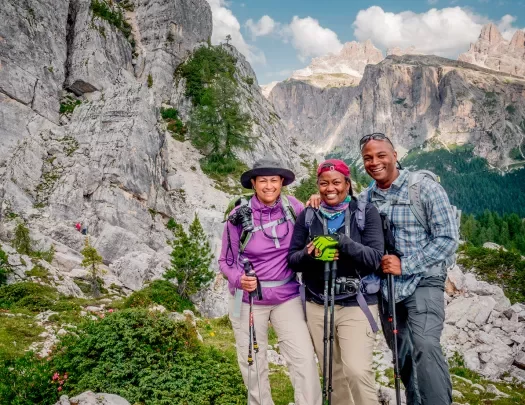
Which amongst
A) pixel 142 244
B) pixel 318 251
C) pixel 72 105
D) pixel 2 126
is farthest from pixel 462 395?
pixel 72 105

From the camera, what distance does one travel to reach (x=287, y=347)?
17.4 ft

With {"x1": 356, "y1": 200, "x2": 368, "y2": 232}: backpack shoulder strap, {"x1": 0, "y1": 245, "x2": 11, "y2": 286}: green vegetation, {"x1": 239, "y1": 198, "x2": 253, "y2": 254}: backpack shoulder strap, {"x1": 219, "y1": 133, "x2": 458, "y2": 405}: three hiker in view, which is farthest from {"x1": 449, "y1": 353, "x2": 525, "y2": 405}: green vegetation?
{"x1": 0, "y1": 245, "x2": 11, "y2": 286}: green vegetation

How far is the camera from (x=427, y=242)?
5.06 meters

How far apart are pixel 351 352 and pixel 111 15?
211ft

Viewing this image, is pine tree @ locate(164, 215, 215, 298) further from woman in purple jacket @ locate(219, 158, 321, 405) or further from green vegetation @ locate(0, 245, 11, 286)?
woman in purple jacket @ locate(219, 158, 321, 405)

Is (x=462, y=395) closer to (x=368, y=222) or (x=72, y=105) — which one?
(x=368, y=222)

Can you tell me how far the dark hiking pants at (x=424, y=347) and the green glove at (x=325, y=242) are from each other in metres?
1.53

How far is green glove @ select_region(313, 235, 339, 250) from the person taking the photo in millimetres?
4626

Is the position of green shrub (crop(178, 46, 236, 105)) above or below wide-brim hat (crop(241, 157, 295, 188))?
above

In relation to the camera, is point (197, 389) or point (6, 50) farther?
point (6, 50)

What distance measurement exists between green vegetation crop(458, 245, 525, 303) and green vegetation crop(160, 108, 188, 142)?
1653 inches

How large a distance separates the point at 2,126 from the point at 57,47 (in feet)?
49.6

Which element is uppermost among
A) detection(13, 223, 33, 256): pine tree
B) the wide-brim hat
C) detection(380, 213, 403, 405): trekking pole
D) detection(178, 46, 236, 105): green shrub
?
detection(178, 46, 236, 105): green shrub

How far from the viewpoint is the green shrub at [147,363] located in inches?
261
